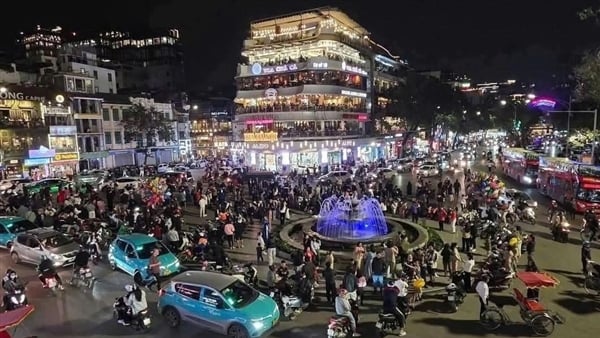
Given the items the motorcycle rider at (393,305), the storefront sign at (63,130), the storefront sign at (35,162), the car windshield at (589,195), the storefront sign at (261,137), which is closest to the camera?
the motorcycle rider at (393,305)

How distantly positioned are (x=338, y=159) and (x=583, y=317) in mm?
49533

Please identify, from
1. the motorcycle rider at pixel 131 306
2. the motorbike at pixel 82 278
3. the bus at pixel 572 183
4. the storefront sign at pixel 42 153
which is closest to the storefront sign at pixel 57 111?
the storefront sign at pixel 42 153

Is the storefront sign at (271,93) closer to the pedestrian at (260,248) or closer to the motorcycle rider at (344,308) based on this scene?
the pedestrian at (260,248)

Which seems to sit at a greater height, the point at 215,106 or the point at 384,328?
the point at 215,106

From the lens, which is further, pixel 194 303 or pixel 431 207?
pixel 431 207

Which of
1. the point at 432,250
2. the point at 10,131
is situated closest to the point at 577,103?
the point at 432,250

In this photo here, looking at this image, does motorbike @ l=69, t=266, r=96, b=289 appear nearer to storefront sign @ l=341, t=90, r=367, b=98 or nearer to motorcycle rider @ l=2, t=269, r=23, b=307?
motorcycle rider @ l=2, t=269, r=23, b=307

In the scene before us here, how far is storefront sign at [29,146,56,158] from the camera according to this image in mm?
47509

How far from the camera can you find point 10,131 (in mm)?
47031

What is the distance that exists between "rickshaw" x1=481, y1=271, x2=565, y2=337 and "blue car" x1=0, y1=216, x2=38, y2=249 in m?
20.2

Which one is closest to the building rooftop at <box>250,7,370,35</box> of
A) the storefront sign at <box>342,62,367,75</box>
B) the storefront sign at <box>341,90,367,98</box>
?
the storefront sign at <box>342,62,367,75</box>

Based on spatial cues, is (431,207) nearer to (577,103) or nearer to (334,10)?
(577,103)

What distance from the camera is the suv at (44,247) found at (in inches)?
693

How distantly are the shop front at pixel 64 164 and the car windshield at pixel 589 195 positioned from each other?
161 ft
